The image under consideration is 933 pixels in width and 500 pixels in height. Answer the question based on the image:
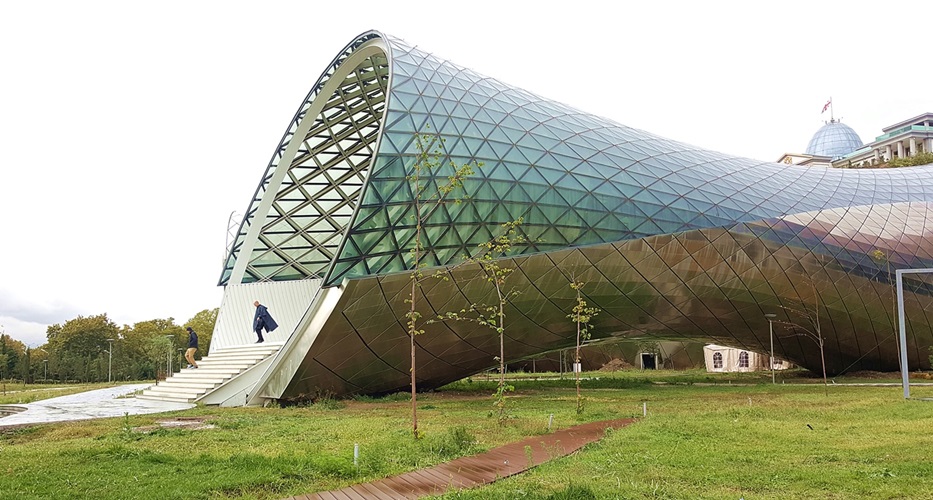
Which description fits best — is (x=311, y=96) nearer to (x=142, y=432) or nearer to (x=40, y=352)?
(x=142, y=432)

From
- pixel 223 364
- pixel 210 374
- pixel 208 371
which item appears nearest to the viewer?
pixel 210 374

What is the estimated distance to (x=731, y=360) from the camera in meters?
74.8

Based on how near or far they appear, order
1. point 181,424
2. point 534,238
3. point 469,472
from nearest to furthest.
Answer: point 469,472
point 181,424
point 534,238

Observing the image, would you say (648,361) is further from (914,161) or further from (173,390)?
(173,390)

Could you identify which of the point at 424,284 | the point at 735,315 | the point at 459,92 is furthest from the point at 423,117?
the point at 735,315

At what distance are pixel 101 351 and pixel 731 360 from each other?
7807 centimetres

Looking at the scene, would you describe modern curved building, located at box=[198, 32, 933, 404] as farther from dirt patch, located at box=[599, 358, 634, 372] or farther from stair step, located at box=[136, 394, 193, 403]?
dirt patch, located at box=[599, 358, 634, 372]

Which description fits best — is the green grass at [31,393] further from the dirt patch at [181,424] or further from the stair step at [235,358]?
the dirt patch at [181,424]

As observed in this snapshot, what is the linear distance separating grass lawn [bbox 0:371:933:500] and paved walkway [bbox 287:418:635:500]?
0.39m

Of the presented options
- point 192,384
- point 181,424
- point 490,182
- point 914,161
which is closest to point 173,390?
point 192,384

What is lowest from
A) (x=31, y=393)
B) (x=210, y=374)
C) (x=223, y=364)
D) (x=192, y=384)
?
(x=31, y=393)

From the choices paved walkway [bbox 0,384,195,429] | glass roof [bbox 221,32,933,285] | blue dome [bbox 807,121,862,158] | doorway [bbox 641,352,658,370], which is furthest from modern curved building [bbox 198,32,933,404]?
blue dome [bbox 807,121,862,158]

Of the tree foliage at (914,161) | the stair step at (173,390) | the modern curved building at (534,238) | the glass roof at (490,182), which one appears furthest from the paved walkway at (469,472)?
the tree foliage at (914,161)

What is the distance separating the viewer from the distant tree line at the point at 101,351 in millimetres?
73938
